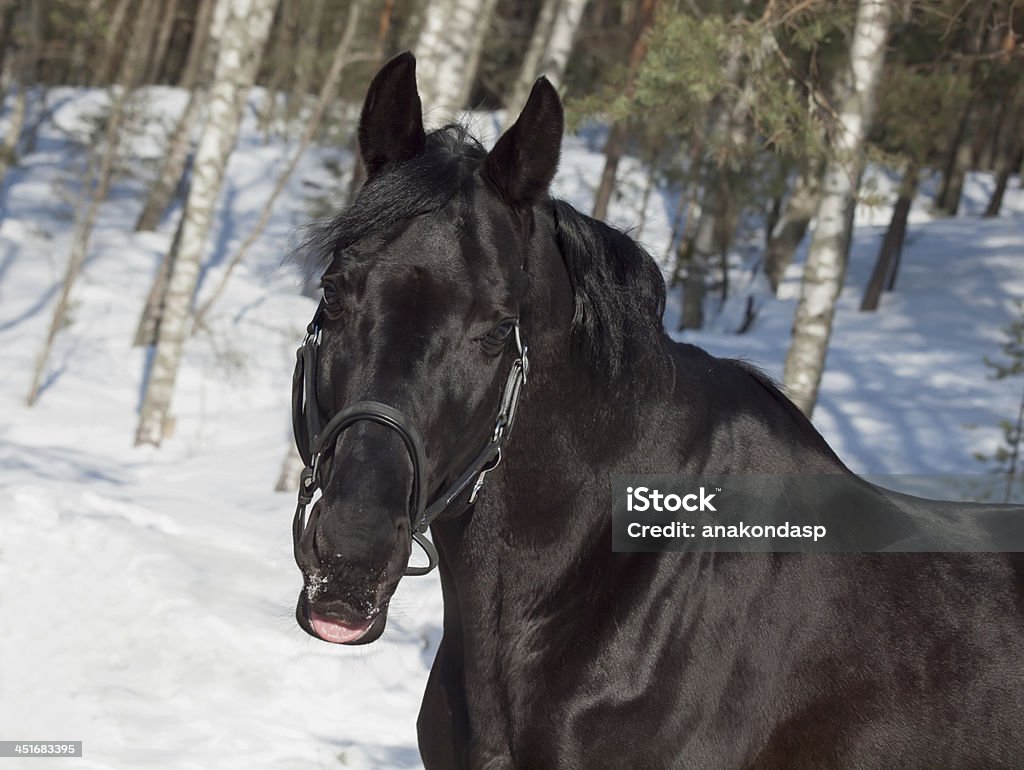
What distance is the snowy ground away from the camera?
4910 millimetres

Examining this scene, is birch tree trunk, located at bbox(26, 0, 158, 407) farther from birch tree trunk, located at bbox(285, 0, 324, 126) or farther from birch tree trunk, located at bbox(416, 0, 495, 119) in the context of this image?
birch tree trunk, located at bbox(285, 0, 324, 126)

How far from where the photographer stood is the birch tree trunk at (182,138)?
15.0 meters

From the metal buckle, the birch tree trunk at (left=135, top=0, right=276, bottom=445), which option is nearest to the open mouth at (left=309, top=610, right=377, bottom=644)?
the metal buckle

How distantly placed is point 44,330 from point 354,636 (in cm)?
1480

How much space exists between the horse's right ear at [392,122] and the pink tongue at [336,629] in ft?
3.45

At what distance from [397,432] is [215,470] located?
871 cm

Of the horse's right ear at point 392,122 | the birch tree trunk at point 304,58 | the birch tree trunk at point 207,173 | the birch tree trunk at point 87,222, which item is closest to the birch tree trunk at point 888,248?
the birch tree trunk at point 304,58

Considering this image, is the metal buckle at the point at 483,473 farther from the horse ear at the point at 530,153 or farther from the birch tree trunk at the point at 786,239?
the birch tree trunk at the point at 786,239

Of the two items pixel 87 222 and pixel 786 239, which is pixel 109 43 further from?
pixel 786 239

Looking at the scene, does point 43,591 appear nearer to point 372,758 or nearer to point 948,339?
point 372,758

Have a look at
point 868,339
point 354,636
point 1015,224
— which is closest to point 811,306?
point 354,636

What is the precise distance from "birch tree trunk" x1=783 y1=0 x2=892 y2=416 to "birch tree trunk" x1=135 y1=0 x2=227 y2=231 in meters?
9.51

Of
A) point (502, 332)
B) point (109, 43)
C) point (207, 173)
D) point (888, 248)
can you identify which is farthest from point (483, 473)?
point (888, 248)

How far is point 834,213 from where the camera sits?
8.09m
